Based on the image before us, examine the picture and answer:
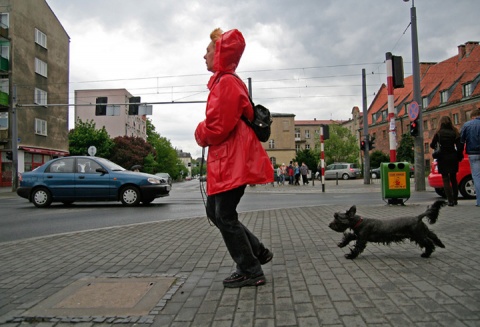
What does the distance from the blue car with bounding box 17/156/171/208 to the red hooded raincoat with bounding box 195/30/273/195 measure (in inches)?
350

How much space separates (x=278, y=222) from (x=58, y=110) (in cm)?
3902

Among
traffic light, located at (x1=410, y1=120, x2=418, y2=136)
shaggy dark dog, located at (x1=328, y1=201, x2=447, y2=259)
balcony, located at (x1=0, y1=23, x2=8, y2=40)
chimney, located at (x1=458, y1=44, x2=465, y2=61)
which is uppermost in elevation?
chimney, located at (x1=458, y1=44, x2=465, y2=61)

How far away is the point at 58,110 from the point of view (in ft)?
132

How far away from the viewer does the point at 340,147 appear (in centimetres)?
7331

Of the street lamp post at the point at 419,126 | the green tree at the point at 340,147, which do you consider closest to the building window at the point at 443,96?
the green tree at the point at 340,147

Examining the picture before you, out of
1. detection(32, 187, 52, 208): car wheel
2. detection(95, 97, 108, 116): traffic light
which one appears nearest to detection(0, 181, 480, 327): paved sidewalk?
detection(32, 187, 52, 208): car wheel

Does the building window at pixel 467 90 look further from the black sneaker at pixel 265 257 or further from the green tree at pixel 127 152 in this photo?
the black sneaker at pixel 265 257

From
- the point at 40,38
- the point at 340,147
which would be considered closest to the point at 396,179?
the point at 40,38

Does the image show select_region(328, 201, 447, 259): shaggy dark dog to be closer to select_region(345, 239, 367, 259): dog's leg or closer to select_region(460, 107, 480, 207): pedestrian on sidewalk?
select_region(345, 239, 367, 259): dog's leg

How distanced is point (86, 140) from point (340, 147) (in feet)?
148

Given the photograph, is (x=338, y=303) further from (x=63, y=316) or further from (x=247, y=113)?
(x=63, y=316)

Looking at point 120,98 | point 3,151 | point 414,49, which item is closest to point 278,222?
point 414,49

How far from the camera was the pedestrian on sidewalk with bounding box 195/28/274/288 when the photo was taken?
10.1 feet

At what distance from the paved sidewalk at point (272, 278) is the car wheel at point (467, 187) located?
17.0 ft
